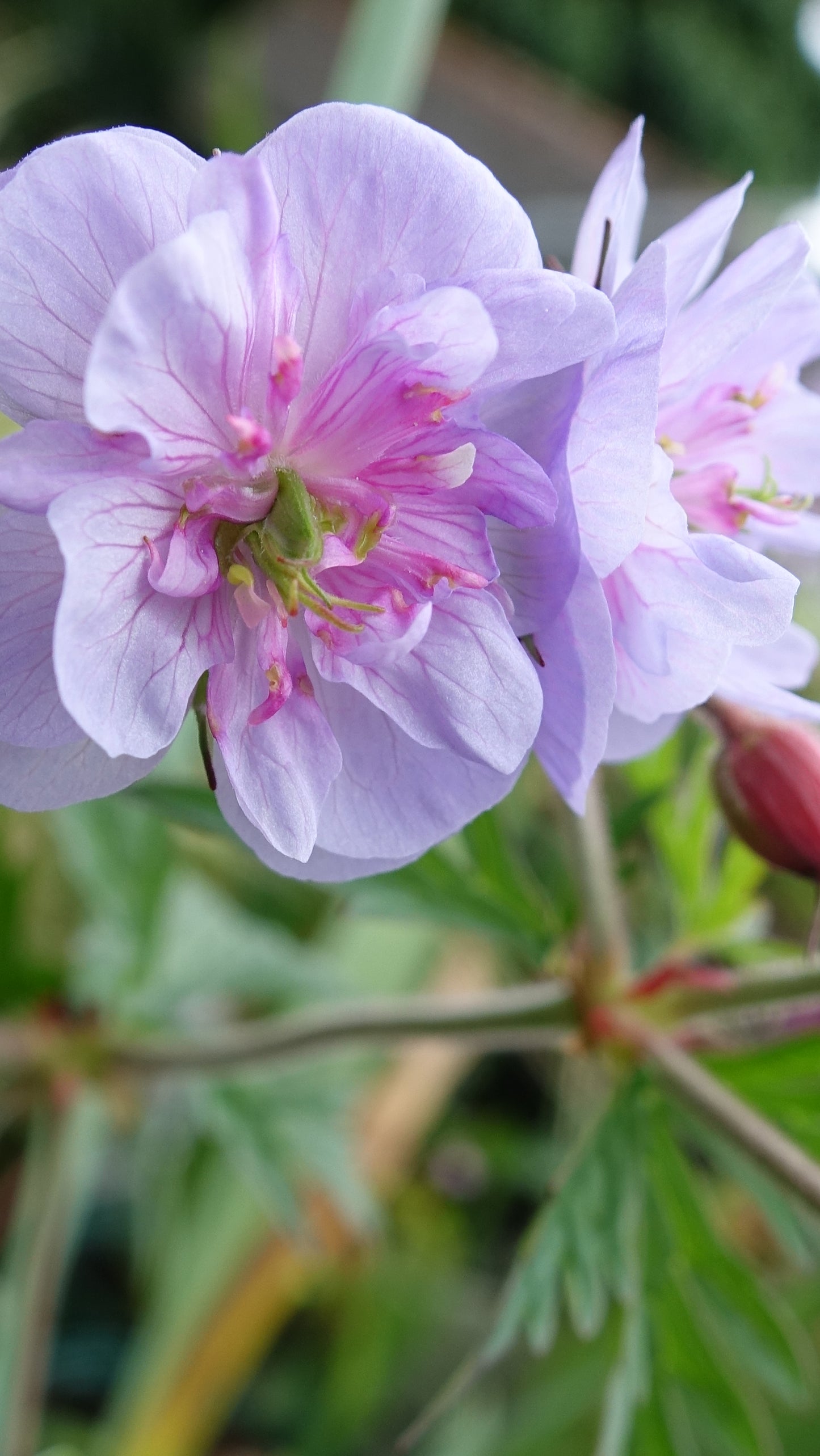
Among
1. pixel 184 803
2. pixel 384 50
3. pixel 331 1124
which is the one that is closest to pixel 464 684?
pixel 184 803

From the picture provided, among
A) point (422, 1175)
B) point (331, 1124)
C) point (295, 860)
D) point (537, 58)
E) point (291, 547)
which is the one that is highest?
point (291, 547)

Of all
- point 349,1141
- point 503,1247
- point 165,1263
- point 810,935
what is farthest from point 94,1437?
point 810,935

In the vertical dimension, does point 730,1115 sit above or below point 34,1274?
above

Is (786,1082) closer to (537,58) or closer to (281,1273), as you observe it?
(281,1273)

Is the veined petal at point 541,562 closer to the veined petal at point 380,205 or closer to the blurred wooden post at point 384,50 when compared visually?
the veined petal at point 380,205

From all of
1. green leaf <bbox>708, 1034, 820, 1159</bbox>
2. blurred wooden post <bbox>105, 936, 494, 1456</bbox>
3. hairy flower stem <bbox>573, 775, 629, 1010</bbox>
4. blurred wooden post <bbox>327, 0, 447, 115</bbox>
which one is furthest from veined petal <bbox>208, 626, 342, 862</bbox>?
blurred wooden post <bbox>327, 0, 447, 115</bbox>

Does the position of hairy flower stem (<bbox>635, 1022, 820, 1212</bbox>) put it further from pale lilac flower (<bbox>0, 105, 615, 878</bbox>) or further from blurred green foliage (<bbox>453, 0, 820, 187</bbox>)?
blurred green foliage (<bbox>453, 0, 820, 187</bbox>)
